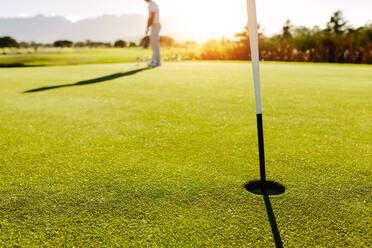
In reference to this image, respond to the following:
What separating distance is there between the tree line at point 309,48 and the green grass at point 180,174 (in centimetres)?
1295

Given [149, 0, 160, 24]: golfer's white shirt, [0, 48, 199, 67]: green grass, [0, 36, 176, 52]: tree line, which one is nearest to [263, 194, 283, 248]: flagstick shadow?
[149, 0, 160, 24]: golfer's white shirt

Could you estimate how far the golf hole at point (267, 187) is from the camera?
2163 mm

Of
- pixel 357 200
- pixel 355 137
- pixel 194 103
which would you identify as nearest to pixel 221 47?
pixel 194 103

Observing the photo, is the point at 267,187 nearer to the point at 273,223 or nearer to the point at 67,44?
the point at 273,223

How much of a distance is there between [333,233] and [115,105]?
154 inches

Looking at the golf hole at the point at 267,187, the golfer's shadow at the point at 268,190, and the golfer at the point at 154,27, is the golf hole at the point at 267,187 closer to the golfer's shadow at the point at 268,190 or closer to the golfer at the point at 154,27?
the golfer's shadow at the point at 268,190

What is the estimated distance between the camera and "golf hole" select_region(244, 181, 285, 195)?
2.16 metres

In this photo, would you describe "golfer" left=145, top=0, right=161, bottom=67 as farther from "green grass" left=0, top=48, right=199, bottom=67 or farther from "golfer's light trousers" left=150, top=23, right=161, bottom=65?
"green grass" left=0, top=48, right=199, bottom=67

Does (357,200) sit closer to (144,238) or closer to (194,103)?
(144,238)

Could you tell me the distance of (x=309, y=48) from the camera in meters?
17.9

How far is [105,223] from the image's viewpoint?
178cm

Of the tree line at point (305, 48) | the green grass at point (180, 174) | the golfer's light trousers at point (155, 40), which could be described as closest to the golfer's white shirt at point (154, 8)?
the golfer's light trousers at point (155, 40)

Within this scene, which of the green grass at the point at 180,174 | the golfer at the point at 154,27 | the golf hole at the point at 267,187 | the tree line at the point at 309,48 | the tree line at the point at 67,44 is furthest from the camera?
the tree line at the point at 67,44

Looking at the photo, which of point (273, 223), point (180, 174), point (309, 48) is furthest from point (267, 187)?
point (309, 48)
